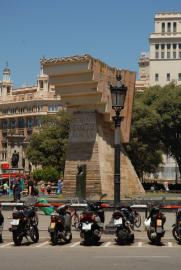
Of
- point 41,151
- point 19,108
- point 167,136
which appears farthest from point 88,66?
point 19,108

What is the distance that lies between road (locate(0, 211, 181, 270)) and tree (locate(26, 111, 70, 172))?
44711 mm

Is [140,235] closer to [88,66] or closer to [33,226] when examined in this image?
[33,226]

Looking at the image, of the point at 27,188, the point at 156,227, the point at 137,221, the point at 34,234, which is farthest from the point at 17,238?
the point at 27,188

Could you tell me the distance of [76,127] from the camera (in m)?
31.8

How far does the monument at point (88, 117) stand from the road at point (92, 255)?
13.5 m

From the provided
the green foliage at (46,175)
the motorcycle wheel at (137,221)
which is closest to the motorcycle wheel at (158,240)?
the motorcycle wheel at (137,221)

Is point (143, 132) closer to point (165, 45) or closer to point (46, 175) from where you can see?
point (46, 175)

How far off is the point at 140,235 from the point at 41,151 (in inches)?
1831

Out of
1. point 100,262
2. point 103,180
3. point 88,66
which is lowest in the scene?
point 100,262

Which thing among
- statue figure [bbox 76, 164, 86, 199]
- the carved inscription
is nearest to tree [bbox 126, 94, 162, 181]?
the carved inscription

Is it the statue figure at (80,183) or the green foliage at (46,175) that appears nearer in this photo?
the statue figure at (80,183)

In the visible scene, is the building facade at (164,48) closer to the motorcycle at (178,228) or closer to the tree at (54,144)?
the tree at (54,144)

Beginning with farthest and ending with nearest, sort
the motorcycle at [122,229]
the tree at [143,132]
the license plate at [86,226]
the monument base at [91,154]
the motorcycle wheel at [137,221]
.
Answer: the tree at [143,132], the monument base at [91,154], the motorcycle wheel at [137,221], the motorcycle at [122,229], the license plate at [86,226]

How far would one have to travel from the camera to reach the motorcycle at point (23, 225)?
15.8 m
